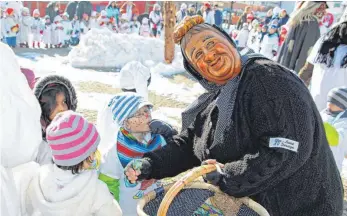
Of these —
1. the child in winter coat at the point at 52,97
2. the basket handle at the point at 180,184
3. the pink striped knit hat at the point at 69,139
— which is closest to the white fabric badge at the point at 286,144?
the basket handle at the point at 180,184

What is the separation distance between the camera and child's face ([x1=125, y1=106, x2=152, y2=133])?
7.59 ft

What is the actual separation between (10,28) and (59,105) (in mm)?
11128

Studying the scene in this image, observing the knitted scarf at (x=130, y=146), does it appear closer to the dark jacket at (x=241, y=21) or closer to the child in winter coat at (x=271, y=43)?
the child in winter coat at (x=271, y=43)

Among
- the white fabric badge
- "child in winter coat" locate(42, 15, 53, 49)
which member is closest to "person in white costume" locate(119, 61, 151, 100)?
the white fabric badge

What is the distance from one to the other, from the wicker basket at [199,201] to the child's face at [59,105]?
850mm

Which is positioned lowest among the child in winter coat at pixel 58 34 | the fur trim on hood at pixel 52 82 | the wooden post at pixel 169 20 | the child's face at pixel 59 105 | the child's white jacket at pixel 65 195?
the child in winter coat at pixel 58 34

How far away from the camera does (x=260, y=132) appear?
4.82ft

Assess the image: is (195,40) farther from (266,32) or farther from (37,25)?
(37,25)

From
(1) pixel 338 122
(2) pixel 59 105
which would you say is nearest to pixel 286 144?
(2) pixel 59 105

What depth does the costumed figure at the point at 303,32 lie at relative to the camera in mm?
4605

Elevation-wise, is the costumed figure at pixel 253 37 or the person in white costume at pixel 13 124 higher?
the person in white costume at pixel 13 124

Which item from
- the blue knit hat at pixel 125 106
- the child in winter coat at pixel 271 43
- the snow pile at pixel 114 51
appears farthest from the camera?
the child in winter coat at pixel 271 43

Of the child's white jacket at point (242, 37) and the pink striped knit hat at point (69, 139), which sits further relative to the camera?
the child's white jacket at point (242, 37)

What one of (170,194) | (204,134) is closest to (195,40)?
(204,134)
